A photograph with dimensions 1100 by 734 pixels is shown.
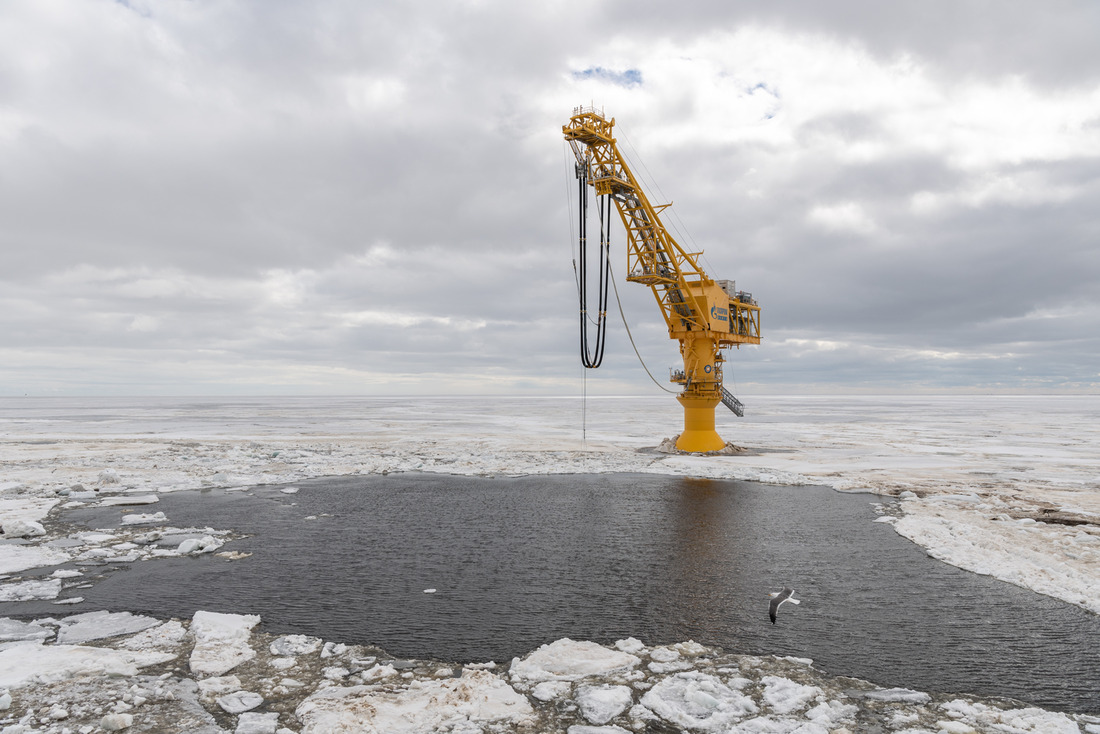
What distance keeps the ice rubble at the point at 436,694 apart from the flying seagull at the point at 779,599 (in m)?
1.55

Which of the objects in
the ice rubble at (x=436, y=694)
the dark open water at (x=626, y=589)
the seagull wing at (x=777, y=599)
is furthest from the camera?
the seagull wing at (x=777, y=599)

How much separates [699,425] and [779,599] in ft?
64.0

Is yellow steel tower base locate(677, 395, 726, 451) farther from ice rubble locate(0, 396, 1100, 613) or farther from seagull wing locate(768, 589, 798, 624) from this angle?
seagull wing locate(768, 589, 798, 624)

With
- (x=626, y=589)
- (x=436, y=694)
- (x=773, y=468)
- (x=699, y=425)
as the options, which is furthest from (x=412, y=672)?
(x=699, y=425)

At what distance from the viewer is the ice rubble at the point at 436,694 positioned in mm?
5598

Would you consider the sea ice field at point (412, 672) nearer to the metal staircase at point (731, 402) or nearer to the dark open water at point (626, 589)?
the dark open water at point (626, 589)

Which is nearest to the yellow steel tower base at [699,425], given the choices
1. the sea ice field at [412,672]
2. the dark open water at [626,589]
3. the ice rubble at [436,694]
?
the dark open water at [626,589]

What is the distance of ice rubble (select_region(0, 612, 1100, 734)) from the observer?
5598mm

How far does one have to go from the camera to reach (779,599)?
9047 millimetres

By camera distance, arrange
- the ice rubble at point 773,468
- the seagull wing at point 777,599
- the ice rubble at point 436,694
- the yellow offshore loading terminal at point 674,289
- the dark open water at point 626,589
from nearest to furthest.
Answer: the ice rubble at point 436,694 → the dark open water at point 626,589 → the seagull wing at point 777,599 → the ice rubble at point 773,468 → the yellow offshore loading terminal at point 674,289

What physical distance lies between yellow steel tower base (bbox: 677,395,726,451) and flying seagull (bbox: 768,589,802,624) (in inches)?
729

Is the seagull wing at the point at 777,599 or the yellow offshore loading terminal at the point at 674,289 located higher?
the yellow offshore loading terminal at the point at 674,289

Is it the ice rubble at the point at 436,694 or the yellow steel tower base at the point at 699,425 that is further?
the yellow steel tower base at the point at 699,425

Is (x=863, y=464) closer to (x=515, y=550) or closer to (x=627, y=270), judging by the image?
(x=627, y=270)
